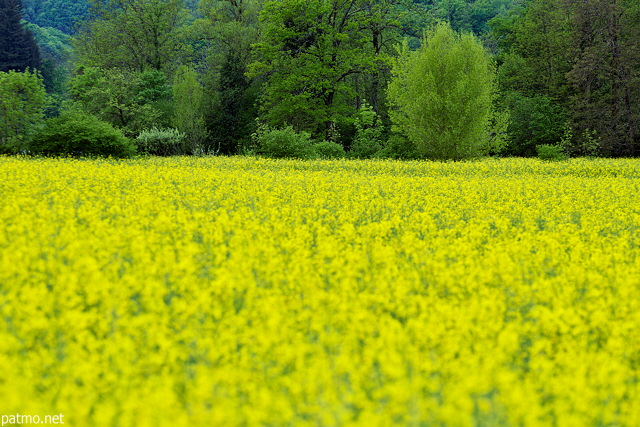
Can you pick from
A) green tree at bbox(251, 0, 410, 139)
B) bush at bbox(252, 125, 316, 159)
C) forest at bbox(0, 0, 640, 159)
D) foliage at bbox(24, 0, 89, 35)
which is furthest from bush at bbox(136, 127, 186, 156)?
foliage at bbox(24, 0, 89, 35)

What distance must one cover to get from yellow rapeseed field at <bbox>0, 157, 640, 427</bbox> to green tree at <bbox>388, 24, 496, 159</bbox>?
55.9 feet

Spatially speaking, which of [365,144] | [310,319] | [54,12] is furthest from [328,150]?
[54,12]

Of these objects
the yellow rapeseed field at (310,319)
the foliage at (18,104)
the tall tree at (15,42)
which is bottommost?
the yellow rapeseed field at (310,319)

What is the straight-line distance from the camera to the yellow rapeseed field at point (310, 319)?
10.4ft

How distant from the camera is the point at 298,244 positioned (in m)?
6.85

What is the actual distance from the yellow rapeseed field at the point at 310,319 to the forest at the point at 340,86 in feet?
56.6

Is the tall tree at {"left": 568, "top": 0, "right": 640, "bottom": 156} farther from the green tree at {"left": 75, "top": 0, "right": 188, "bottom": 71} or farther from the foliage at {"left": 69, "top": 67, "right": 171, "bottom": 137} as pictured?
the green tree at {"left": 75, "top": 0, "right": 188, "bottom": 71}

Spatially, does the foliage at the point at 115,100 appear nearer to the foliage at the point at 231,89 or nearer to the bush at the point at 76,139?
the foliage at the point at 231,89

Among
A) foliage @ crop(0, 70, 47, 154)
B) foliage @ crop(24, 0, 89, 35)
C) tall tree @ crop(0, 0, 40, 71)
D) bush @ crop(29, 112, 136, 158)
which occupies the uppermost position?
foliage @ crop(24, 0, 89, 35)

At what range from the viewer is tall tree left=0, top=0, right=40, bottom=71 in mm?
66750

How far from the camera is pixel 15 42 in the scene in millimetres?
68125

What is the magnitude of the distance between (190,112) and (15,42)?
1817 inches

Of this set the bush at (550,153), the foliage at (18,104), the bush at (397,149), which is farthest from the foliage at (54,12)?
the bush at (550,153)

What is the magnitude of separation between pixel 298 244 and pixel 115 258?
7.60ft
